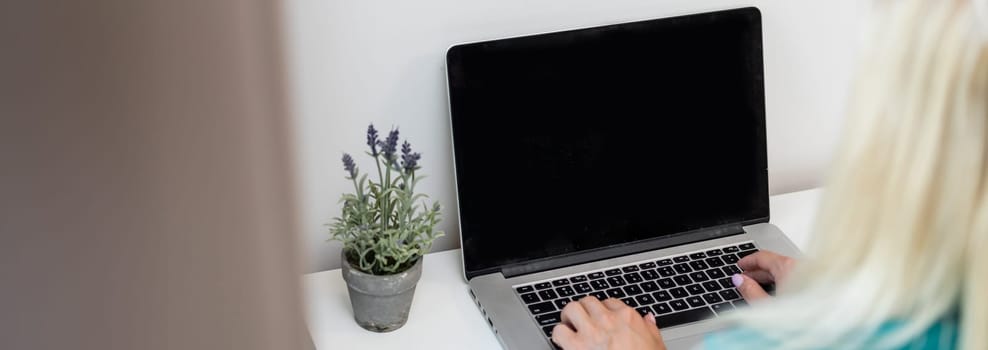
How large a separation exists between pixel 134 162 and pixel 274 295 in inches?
0.9

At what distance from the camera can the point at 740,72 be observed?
106 centimetres

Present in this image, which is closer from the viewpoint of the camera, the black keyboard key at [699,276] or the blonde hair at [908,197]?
the blonde hair at [908,197]

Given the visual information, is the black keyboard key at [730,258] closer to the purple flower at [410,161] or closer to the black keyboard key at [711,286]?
the black keyboard key at [711,286]

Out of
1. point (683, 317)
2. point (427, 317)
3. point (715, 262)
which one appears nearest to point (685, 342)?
point (683, 317)

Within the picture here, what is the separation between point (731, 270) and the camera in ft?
3.37

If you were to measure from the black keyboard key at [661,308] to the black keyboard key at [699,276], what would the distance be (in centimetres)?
6

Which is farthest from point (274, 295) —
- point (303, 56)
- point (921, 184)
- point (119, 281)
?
point (303, 56)

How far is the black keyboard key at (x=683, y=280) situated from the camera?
1.01 meters

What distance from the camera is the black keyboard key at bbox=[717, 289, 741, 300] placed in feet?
3.25

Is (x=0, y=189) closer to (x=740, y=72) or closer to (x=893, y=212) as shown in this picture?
(x=893, y=212)

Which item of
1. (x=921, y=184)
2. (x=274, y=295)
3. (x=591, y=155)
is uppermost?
(x=274, y=295)

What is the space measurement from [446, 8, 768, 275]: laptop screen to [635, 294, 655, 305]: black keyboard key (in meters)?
0.08

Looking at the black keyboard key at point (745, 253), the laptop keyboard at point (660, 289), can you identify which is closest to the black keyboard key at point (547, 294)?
the laptop keyboard at point (660, 289)

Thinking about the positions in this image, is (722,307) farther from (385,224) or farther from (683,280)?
(385,224)
